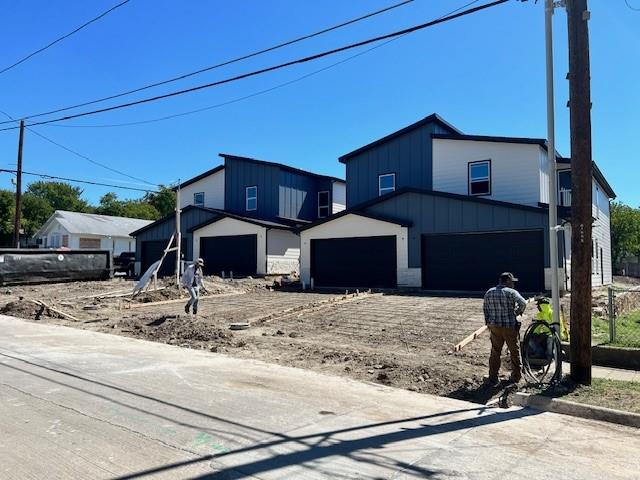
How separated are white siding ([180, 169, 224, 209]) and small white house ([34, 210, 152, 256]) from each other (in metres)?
18.5

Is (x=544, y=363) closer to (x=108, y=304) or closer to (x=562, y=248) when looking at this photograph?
(x=562, y=248)

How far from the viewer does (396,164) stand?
26484mm

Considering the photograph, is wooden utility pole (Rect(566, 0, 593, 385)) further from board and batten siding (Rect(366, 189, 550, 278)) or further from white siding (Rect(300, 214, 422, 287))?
white siding (Rect(300, 214, 422, 287))

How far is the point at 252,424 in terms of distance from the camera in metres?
5.81

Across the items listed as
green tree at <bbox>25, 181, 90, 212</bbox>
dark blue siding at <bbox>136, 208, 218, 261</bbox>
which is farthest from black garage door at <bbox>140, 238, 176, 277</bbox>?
green tree at <bbox>25, 181, 90, 212</bbox>

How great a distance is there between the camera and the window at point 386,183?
26531 millimetres

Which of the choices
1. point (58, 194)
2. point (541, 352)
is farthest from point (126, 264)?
point (58, 194)

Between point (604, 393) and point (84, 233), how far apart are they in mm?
50537

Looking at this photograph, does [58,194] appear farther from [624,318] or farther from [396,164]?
[624,318]

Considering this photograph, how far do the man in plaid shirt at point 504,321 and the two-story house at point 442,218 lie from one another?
39.3 ft

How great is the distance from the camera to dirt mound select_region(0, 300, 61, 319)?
16688mm

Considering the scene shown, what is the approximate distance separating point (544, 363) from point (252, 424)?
4.32 m

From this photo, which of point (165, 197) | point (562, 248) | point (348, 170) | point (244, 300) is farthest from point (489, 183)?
point (165, 197)

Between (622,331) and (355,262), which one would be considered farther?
(355,262)
